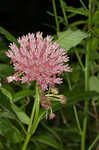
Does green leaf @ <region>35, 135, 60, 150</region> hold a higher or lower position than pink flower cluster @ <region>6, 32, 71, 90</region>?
lower

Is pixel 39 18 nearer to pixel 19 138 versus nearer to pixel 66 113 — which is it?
pixel 66 113

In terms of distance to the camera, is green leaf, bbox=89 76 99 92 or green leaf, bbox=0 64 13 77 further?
green leaf, bbox=89 76 99 92

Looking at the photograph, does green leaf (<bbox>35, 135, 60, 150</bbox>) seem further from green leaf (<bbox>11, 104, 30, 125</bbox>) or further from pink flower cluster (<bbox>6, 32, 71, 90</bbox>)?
pink flower cluster (<bbox>6, 32, 71, 90</bbox>)

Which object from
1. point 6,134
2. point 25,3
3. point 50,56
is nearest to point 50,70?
point 50,56

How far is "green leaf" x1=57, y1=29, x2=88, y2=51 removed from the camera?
2.75ft

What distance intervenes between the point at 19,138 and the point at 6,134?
0.17ft

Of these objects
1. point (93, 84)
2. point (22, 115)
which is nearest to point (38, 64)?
point (22, 115)

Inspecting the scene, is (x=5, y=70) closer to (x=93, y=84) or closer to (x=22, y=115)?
(x=22, y=115)

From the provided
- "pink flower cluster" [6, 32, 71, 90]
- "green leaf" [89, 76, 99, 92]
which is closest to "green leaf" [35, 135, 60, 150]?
"green leaf" [89, 76, 99, 92]

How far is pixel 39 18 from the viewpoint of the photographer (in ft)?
6.57

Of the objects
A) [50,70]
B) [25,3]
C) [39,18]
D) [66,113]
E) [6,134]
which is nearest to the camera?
[50,70]

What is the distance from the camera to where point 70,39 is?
2.84 feet

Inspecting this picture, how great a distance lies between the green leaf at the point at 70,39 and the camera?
2.75 ft

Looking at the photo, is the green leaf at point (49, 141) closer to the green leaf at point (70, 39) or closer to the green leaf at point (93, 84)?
the green leaf at point (93, 84)
